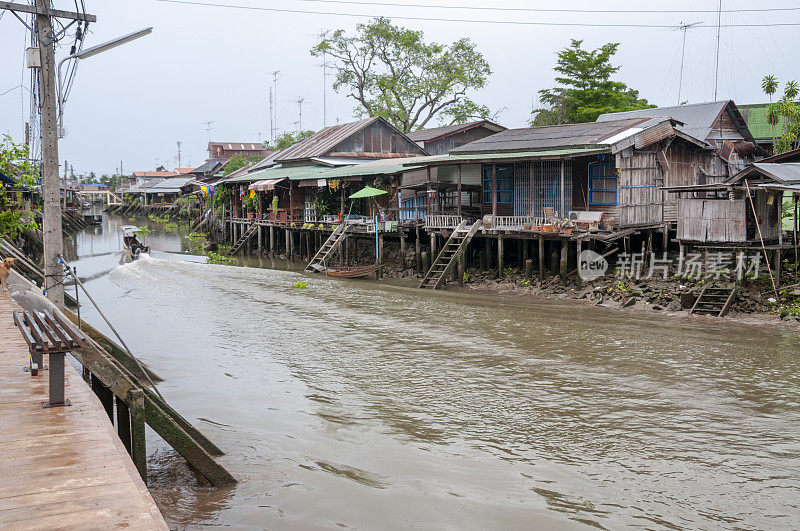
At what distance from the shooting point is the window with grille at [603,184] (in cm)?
2105

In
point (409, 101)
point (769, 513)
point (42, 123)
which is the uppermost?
point (409, 101)

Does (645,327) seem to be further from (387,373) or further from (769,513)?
(769,513)

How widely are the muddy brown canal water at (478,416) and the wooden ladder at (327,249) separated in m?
8.34

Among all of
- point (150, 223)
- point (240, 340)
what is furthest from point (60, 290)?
point (150, 223)

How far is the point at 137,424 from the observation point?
646 cm

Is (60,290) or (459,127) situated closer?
(60,290)

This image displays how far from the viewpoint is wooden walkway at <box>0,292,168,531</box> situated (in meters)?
4.39

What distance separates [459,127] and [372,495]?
34.1 m

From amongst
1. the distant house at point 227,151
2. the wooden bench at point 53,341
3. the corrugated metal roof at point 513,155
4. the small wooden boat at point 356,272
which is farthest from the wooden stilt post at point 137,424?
the distant house at point 227,151

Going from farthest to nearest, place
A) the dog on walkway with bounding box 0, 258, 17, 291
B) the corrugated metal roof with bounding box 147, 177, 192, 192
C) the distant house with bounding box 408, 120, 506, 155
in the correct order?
1. the corrugated metal roof with bounding box 147, 177, 192, 192
2. the distant house with bounding box 408, 120, 506, 155
3. the dog on walkway with bounding box 0, 258, 17, 291

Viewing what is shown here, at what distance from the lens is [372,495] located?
7203 millimetres

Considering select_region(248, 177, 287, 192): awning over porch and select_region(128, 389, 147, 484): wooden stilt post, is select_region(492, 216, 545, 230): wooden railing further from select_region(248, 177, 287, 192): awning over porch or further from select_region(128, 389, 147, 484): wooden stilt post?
select_region(128, 389, 147, 484): wooden stilt post

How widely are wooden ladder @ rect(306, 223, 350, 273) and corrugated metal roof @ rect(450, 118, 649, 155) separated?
583cm

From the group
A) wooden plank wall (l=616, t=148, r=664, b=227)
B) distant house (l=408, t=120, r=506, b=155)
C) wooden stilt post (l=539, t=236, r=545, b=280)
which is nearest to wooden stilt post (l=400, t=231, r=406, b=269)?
wooden stilt post (l=539, t=236, r=545, b=280)
